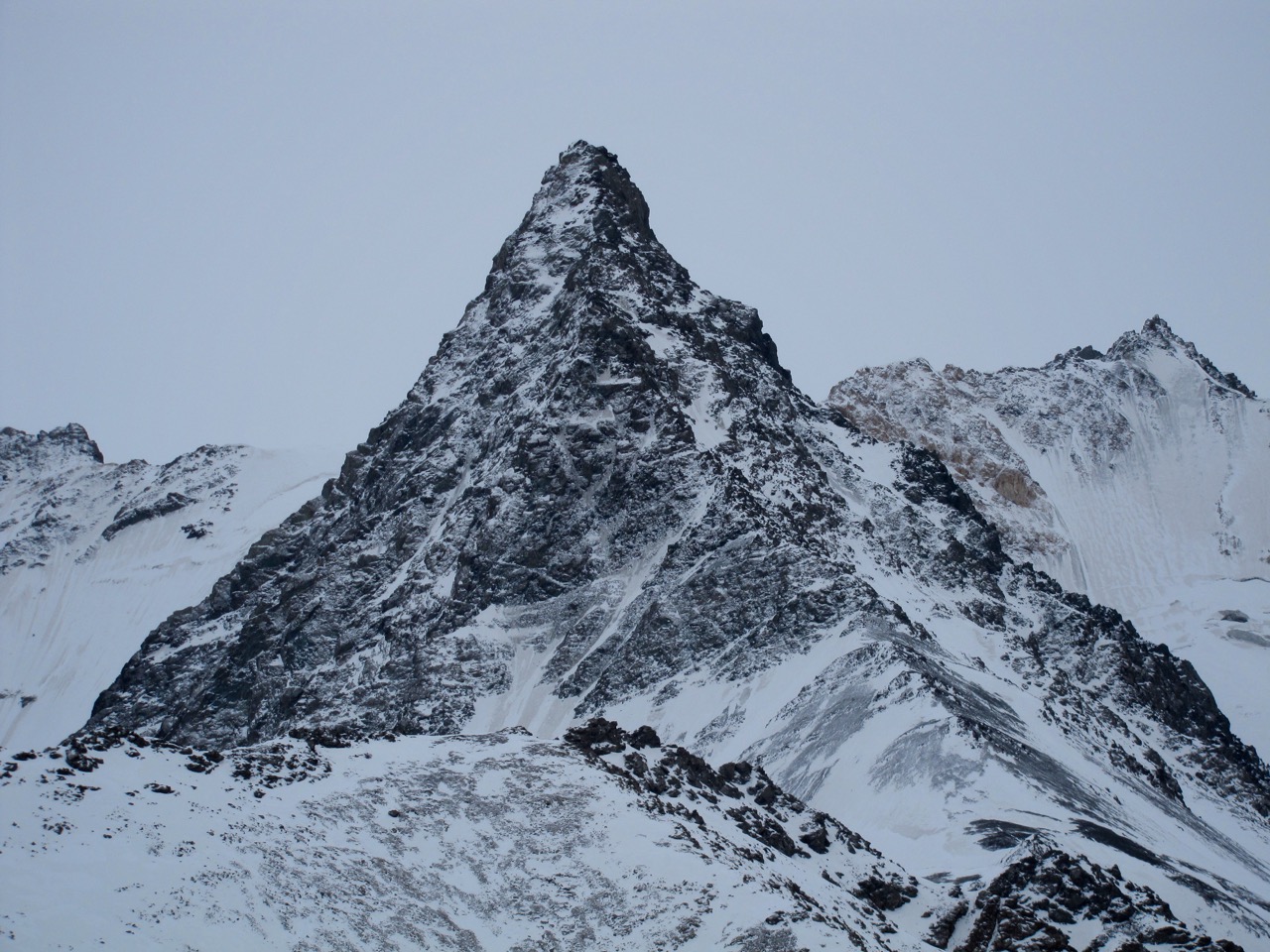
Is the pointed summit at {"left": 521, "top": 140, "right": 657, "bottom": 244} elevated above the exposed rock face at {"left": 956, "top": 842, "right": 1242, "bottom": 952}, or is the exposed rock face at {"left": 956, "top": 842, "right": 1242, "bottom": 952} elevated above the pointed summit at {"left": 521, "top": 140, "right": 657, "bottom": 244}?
the pointed summit at {"left": 521, "top": 140, "right": 657, "bottom": 244}

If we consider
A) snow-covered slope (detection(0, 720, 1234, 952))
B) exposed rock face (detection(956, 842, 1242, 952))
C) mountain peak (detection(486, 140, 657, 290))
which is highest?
mountain peak (detection(486, 140, 657, 290))

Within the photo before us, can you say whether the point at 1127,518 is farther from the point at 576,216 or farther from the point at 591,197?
Answer: the point at 576,216

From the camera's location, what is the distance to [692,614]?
91500mm

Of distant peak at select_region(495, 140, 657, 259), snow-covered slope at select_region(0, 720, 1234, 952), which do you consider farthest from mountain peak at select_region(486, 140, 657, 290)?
snow-covered slope at select_region(0, 720, 1234, 952)

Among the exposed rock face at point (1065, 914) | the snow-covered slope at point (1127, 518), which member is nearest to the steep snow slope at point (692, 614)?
the exposed rock face at point (1065, 914)

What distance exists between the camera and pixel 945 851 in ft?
188

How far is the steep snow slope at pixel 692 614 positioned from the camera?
69.4 metres

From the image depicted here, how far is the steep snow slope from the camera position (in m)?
69.4

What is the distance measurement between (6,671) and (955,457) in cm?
12914

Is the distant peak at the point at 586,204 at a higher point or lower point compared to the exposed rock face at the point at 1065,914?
higher

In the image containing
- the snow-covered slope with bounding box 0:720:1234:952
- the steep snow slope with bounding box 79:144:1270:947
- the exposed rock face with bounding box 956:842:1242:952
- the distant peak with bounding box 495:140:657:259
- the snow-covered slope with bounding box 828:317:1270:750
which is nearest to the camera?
the snow-covered slope with bounding box 0:720:1234:952

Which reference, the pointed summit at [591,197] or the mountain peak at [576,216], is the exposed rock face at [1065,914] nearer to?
the mountain peak at [576,216]

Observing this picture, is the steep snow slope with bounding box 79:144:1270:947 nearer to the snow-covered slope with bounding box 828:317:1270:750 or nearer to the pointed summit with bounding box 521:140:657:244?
the pointed summit with bounding box 521:140:657:244

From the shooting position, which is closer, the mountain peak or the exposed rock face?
the exposed rock face
